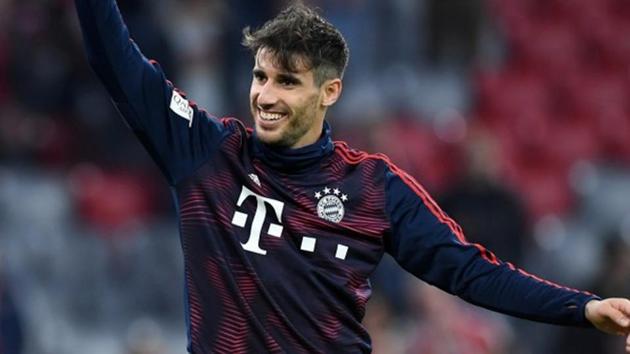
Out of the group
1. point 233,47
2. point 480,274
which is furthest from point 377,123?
point 480,274

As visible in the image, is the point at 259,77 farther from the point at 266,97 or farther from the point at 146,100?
the point at 146,100

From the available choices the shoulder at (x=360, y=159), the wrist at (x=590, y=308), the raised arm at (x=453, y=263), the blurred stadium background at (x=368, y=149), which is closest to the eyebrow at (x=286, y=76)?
the shoulder at (x=360, y=159)

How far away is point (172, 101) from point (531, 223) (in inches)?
199

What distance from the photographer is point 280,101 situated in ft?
13.4

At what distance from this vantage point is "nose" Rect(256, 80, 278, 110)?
405 cm

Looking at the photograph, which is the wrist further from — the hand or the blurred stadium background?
the blurred stadium background

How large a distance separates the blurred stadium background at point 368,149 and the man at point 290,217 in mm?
2904

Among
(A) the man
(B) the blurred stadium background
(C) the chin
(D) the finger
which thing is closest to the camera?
(D) the finger

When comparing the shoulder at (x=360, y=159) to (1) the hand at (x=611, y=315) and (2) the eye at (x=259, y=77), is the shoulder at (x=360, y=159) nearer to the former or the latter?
(2) the eye at (x=259, y=77)

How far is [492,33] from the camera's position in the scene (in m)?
10.2

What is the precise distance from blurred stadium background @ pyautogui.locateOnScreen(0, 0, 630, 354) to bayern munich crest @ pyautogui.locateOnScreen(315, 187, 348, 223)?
293 centimetres

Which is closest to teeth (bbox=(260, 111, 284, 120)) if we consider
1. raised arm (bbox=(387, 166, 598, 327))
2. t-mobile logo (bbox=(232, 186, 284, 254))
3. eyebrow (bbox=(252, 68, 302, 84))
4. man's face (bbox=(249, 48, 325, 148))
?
man's face (bbox=(249, 48, 325, 148))

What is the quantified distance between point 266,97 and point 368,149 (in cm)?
402

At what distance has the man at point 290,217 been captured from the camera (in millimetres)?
3986
